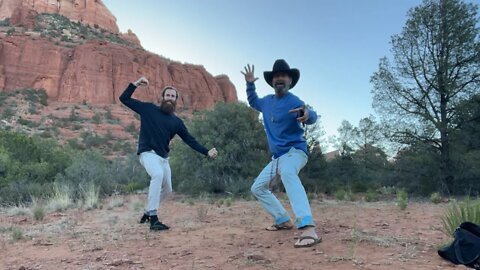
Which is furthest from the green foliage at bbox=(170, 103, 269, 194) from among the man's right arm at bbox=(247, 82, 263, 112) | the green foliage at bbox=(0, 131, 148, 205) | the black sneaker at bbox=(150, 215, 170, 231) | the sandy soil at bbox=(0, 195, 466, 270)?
the man's right arm at bbox=(247, 82, 263, 112)

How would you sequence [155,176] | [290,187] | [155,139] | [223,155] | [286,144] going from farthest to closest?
1. [223,155]
2. [155,139]
3. [155,176]
4. [286,144]
5. [290,187]

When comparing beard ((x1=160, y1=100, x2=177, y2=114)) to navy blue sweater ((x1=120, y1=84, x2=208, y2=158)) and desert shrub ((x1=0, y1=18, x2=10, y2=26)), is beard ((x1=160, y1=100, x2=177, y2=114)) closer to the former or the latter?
navy blue sweater ((x1=120, y1=84, x2=208, y2=158))

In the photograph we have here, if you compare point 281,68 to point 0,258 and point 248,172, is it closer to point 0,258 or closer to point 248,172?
point 0,258

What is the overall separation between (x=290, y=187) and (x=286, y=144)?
21.7 inches

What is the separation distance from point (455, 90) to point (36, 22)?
215 ft

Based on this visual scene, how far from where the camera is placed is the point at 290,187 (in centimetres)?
440

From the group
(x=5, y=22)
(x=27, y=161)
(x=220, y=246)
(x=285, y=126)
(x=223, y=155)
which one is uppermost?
(x=5, y=22)

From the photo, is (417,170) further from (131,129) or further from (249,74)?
(131,129)

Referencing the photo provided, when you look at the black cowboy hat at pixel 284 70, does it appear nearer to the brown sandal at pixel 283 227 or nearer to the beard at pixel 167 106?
the beard at pixel 167 106

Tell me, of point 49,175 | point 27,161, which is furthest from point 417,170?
point 27,161

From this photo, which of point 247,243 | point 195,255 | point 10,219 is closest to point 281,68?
point 247,243

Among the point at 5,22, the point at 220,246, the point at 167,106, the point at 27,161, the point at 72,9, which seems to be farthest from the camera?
the point at 72,9

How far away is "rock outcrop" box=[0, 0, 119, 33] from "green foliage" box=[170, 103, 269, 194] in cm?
6497

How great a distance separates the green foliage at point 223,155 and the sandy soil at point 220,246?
679 centimetres
